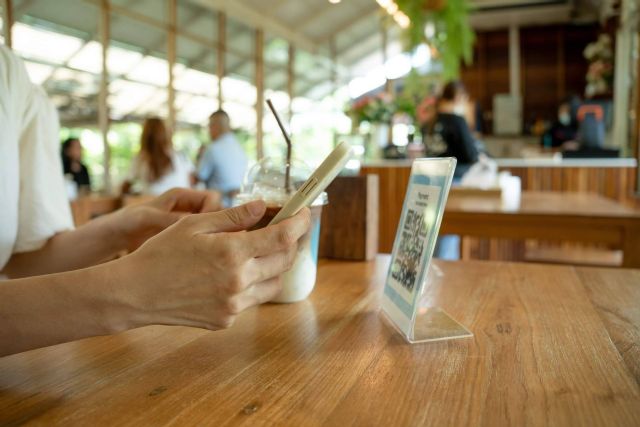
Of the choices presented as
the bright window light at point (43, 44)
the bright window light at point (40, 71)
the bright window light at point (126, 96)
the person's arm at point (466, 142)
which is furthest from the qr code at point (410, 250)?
the bright window light at point (126, 96)

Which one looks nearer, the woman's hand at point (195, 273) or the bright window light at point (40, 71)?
the woman's hand at point (195, 273)

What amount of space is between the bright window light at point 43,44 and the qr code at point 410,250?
4.65 meters

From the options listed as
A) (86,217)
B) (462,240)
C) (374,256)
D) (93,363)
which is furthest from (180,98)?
(93,363)

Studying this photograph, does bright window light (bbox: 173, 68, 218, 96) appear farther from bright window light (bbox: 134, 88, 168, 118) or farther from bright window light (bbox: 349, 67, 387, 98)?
bright window light (bbox: 349, 67, 387, 98)

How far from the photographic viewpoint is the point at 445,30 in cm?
455

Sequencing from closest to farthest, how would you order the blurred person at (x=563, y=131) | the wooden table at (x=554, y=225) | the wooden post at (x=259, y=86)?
the wooden table at (x=554, y=225) < the blurred person at (x=563, y=131) < the wooden post at (x=259, y=86)

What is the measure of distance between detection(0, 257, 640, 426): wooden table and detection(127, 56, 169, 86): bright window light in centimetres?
594

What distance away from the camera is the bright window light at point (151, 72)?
19.9 ft

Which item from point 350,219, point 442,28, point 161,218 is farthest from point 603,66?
point 161,218

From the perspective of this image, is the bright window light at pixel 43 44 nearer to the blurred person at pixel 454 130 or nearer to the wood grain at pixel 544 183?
the wood grain at pixel 544 183

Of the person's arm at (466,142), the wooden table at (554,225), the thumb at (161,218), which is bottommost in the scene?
the wooden table at (554,225)

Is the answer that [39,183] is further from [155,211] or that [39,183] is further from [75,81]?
[75,81]

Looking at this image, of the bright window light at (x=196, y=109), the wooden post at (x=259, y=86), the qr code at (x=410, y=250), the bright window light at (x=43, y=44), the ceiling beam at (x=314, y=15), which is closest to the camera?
the qr code at (x=410, y=250)

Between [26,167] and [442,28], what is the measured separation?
4.27m
